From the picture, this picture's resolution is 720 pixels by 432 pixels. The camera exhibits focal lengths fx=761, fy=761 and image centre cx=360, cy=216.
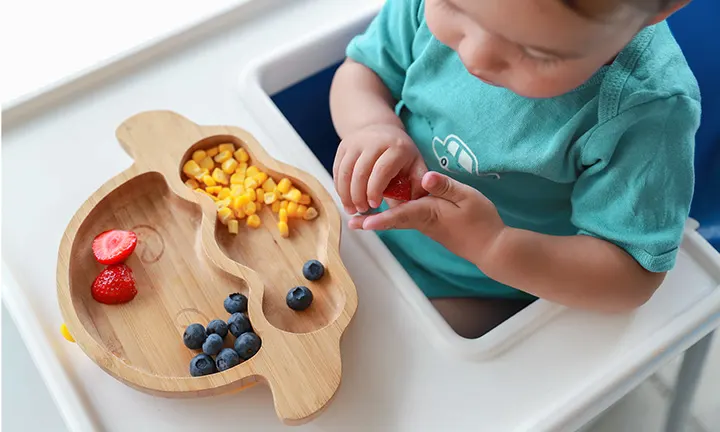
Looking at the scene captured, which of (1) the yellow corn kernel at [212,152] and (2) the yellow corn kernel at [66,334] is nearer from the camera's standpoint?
(2) the yellow corn kernel at [66,334]

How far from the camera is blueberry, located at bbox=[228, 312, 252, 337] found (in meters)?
0.66

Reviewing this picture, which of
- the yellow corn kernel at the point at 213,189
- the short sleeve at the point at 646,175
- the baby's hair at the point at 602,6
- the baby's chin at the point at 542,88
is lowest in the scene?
the short sleeve at the point at 646,175

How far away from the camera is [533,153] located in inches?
28.3

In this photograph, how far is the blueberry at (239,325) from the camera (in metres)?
0.66

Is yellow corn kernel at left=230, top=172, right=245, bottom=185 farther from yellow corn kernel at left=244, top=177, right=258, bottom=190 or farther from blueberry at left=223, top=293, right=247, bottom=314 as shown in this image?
blueberry at left=223, top=293, right=247, bottom=314

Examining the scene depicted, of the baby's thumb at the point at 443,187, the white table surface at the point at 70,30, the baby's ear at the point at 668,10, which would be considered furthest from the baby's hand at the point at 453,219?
the white table surface at the point at 70,30

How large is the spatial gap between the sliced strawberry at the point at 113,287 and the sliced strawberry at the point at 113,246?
0.03 ft

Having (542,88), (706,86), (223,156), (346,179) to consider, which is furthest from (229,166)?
(706,86)

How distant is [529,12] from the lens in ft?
1.57

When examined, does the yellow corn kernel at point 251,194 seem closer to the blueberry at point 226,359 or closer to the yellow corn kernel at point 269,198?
the yellow corn kernel at point 269,198

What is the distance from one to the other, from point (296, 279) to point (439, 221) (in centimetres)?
14

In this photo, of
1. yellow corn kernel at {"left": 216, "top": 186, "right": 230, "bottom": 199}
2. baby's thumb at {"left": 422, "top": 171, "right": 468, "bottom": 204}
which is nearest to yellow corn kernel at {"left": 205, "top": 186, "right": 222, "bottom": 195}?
yellow corn kernel at {"left": 216, "top": 186, "right": 230, "bottom": 199}

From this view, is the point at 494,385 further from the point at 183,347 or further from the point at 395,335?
the point at 183,347

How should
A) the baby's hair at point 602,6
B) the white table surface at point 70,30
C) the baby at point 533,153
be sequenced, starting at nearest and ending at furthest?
the baby's hair at point 602,6, the baby at point 533,153, the white table surface at point 70,30
